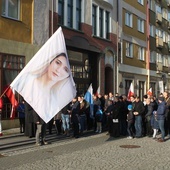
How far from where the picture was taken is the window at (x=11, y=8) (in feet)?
54.2

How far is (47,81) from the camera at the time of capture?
11195 millimetres

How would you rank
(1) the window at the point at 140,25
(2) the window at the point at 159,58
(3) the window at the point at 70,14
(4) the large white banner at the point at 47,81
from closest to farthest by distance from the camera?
1. (4) the large white banner at the point at 47,81
2. (3) the window at the point at 70,14
3. (1) the window at the point at 140,25
4. (2) the window at the point at 159,58

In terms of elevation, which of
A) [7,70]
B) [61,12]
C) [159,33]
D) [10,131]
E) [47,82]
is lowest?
[10,131]

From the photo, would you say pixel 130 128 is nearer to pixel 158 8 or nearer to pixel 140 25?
pixel 140 25

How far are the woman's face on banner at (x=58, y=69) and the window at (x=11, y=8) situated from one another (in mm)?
6324

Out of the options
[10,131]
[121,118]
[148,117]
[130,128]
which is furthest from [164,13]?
[10,131]

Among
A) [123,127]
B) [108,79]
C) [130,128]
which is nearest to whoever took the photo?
[130,128]

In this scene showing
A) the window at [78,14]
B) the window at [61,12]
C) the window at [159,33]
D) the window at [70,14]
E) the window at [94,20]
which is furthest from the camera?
the window at [159,33]

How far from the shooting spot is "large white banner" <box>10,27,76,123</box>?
10867 mm

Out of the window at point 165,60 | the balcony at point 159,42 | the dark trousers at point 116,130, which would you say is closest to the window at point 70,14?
the dark trousers at point 116,130

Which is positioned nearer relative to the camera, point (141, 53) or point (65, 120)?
point (65, 120)

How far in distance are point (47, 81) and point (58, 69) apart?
0.54 m

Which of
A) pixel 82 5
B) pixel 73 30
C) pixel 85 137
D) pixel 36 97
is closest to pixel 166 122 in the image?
pixel 85 137

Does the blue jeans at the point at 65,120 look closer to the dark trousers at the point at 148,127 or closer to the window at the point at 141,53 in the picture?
the dark trousers at the point at 148,127
